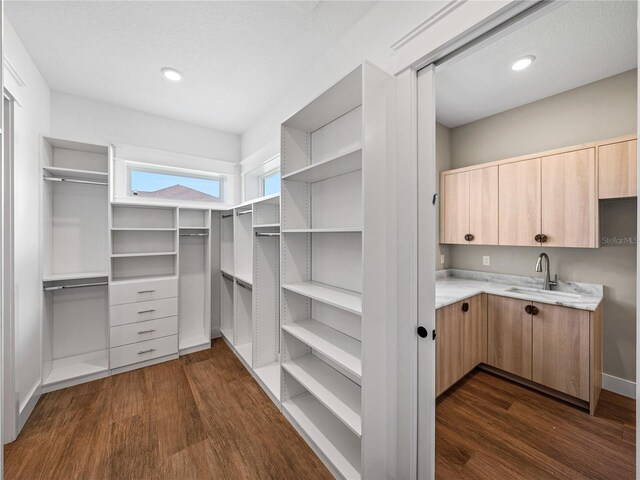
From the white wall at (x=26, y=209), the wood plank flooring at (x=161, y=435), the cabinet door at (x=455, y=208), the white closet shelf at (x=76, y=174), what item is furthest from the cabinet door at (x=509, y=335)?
the white closet shelf at (x=76, y=174)

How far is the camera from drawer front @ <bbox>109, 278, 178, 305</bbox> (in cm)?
264

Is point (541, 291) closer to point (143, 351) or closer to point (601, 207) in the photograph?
point (601, 207)

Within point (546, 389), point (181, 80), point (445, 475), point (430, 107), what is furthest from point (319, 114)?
point (546, 389)

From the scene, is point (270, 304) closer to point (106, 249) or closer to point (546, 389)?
→ point (106, 249)

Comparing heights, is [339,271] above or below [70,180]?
below

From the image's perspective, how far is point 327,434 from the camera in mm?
1807

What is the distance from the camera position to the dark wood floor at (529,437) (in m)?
1.66

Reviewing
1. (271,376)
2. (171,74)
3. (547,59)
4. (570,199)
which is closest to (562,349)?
(570,199)

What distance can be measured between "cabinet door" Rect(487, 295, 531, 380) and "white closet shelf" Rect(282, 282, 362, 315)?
5.35 ft

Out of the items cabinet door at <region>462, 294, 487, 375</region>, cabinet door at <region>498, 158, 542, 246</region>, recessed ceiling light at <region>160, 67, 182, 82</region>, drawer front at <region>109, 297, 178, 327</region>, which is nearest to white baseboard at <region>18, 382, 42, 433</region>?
drawer front at <region>109, 297, 178, 327</region>

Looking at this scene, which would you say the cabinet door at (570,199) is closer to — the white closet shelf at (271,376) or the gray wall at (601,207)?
the gray wall at (601,207)

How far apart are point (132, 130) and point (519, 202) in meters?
4.06

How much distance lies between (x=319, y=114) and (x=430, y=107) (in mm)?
759

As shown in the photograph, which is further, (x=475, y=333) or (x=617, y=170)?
(x=475, y=333)
